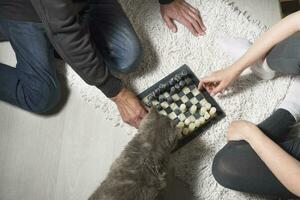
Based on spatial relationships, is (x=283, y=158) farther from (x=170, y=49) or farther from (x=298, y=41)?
(x=170, y=49)

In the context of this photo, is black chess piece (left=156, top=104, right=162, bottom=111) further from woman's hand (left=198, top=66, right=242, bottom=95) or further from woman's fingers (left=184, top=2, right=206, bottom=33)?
woman's fingers (left=184, top=2, right=206, bottom=33)

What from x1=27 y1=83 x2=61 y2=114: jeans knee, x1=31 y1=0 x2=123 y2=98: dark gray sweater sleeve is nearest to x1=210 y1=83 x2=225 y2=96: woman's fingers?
x1=31 y1=0 x2=123 y2=98: dark gray sweater sleeve

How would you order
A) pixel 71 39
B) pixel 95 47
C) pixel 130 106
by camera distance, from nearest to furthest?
pixel 71 39, pixel 95 47, pixel 130 106

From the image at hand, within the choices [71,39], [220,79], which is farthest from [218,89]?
[71,39]

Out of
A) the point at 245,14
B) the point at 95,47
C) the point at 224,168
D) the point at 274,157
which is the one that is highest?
the point at 95,47

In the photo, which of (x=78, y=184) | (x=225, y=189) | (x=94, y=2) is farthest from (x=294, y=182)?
(x=94, y=2)

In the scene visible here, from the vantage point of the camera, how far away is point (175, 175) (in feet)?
4.08

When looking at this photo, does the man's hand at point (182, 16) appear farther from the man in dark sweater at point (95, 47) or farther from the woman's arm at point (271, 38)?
the woman's arm at point (271, 38)

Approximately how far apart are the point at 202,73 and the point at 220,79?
0.45 ft

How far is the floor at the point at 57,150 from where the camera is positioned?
4.13 feet

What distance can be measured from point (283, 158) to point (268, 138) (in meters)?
0.08

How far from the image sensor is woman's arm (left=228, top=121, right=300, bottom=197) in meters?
0.99

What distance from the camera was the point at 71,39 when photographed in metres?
0.95

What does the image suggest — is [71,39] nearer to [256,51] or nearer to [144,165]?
[144,165]
